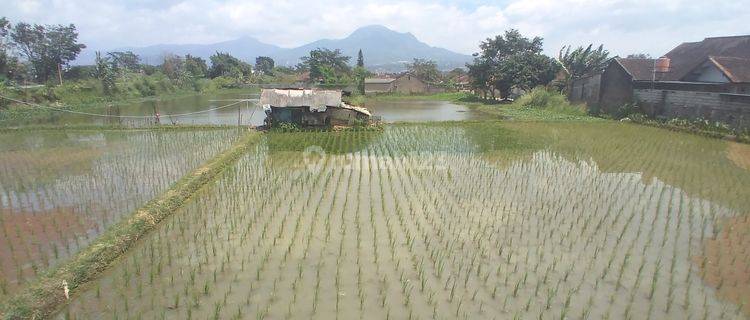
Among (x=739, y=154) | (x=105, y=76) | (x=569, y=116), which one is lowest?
(x=739, y=154)

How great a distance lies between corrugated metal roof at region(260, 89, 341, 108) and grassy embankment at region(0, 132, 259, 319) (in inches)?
288

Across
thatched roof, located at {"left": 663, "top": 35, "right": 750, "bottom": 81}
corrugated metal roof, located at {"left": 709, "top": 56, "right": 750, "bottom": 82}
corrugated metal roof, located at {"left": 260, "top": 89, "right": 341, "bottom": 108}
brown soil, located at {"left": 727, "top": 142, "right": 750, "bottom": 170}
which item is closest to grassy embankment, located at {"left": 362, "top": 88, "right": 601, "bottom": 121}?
thatched roof, located at {"left": 663, "top": 35, "right": 750, "bottom": 81}

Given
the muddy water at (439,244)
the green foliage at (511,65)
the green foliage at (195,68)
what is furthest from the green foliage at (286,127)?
the green foliage at (195,68)

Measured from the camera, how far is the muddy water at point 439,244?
4336mm

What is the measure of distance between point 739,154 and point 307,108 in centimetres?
1259

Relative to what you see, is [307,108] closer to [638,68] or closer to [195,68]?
[638,68]

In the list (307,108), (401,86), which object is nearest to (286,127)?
(307,108)

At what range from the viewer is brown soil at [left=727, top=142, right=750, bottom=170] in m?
10.3

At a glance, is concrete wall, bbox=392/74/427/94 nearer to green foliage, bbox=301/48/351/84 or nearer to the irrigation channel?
green foliage, bbox=301/48/351/84

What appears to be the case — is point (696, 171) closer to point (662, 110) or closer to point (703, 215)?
point (703, 215)

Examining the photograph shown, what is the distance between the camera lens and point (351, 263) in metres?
5.21

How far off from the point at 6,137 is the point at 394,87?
108ft

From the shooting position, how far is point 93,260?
16.1 ft

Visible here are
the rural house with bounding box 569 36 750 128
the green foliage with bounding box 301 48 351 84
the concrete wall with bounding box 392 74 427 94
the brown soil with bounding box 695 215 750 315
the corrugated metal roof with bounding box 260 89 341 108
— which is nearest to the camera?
the brown soil with bounding box 695 215 750 315
